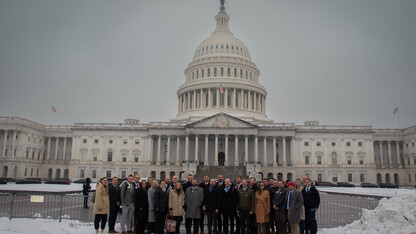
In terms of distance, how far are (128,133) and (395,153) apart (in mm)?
60485

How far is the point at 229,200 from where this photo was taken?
1572 cm

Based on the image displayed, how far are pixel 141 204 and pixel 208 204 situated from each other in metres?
2.88

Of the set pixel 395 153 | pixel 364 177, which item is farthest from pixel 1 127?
pixel 395 153

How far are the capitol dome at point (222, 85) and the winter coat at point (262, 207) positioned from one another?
68455mm

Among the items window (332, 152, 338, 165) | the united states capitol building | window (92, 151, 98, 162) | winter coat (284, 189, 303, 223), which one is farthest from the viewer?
window (92, 151, 98, 162)

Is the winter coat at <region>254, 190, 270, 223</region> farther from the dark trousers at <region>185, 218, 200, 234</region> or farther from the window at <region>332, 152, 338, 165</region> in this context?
the window at <region>332, 152, 338, 165</region>

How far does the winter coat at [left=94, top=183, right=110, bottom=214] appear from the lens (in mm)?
15508

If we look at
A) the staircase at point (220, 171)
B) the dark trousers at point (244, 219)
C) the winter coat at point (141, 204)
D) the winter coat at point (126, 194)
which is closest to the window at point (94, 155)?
the staircase at point (220, 171)

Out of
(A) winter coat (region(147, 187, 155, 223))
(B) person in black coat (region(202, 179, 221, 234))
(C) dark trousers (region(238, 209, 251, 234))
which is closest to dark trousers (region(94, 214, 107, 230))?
(A) winter coat (region(147, 187, 155, 223))

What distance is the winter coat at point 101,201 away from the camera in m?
15.5

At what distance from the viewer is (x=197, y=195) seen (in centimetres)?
1545

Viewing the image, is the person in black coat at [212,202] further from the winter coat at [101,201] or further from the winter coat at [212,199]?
the winter coat at [101,201]

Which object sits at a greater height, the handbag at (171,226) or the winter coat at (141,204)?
→ the winter coat at (141,204)

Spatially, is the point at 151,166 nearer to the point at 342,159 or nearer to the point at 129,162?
the point at 129,162
